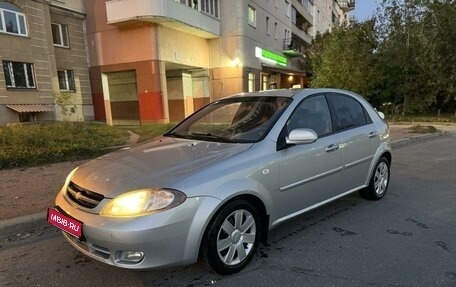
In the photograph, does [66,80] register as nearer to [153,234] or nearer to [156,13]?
[156,13]

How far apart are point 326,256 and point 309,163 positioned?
942 mm

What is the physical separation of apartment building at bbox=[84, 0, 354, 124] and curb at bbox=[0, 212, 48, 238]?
49.6ft

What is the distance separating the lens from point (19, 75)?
17.6 meters

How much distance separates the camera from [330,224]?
4.12 m

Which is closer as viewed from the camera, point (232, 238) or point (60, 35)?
point (232, 238)

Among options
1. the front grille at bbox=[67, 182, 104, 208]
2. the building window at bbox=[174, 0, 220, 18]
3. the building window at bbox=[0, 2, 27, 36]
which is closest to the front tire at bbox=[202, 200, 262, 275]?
the front grille at bbox=[67, 182, 104, 208]

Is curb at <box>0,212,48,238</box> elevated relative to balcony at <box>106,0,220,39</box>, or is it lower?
lower

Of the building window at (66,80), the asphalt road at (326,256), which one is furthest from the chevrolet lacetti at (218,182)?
the building window at (66,80)

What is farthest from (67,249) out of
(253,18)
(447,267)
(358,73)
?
(253,18)

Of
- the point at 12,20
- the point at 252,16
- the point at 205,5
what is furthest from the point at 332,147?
the point at 252,16

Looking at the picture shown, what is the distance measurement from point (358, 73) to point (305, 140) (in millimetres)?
17873

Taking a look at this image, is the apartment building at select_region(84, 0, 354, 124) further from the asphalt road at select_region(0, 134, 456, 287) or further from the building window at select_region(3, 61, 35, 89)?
the asphalt road at select_region(0, 134, 456, 287)

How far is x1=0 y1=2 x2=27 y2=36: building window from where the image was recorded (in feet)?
54.9

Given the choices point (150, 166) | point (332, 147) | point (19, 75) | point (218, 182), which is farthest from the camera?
point (19, 75)
